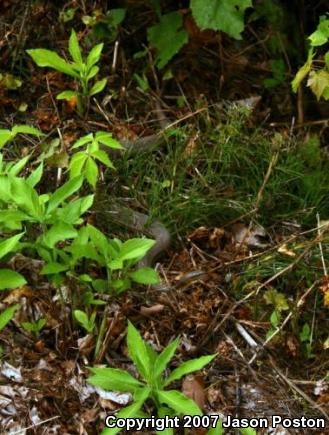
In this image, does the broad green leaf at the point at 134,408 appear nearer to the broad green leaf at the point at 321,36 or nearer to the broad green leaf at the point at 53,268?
the broad green leaf at the point at 53,268

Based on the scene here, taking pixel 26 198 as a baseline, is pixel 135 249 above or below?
below

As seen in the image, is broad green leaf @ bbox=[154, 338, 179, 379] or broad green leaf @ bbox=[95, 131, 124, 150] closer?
broad green leaf @ bbox=[154, 338, 179, 379]

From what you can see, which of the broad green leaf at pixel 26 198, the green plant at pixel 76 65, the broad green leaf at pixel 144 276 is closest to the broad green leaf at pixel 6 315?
the broad green leaf at pixel 26 198

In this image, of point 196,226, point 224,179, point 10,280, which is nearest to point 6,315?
point 10,280

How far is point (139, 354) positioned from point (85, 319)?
Result: 1.07 ft

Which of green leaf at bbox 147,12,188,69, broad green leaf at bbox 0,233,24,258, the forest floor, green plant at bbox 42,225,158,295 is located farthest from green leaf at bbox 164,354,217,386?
green leaf at bbox 147,12,188,69

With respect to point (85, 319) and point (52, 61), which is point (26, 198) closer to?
point (85, 319)

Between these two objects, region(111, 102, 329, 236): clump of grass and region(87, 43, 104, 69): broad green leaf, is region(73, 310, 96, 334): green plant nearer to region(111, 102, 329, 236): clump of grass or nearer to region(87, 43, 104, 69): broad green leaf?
region(111, 102, 329, 236): clump of grass

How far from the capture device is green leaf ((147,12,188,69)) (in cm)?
327

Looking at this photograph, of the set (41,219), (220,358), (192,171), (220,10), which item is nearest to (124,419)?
(220,358)

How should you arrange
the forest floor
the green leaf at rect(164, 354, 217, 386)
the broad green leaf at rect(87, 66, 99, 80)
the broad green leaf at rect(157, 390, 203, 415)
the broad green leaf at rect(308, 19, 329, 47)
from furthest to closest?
the broad green leaf at rect(87, 66, 99, 80) < the broad green leaf at rect(308, 19, 329, 47) < the forest floor < the green leaf at rect(164, 354, 217, 386) < the broad green leaf at rect(157, 390, 203, 415)

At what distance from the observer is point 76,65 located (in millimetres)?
3027

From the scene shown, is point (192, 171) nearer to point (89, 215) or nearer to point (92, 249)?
point (89, 215)

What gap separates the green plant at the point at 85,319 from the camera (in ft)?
7.80
